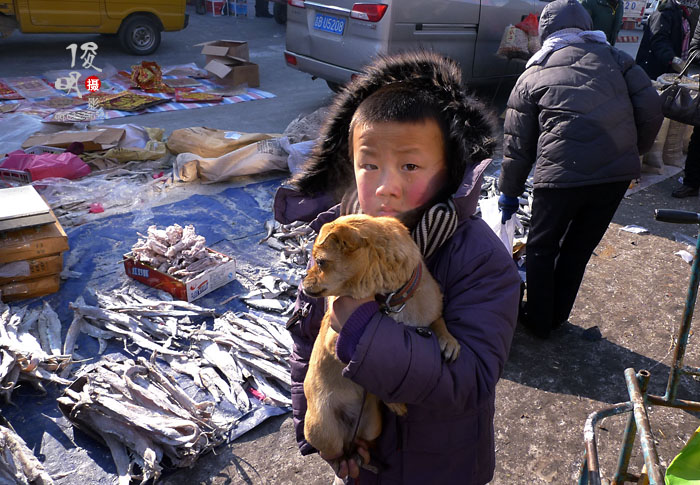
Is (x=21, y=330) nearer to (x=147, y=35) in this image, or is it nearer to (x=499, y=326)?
(x=499, y=326)

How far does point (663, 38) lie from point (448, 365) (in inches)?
385

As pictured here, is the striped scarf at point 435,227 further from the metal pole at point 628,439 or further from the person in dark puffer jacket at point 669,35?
the person in dark puffer jacket at point 669,35

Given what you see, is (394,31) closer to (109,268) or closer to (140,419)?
(109,268)

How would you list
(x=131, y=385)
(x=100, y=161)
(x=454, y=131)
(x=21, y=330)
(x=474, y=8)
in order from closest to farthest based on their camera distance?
(x=454, y=131)
(x=131, y=385)
(x=21, y=330)
(x=100, y=161)
(x=474, y=8)

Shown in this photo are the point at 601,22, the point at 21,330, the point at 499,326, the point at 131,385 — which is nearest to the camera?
the point at 499,326

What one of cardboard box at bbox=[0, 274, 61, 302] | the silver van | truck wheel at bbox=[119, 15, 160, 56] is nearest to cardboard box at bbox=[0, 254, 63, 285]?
cardboard box at bbox=[0, 274, 61, 302]

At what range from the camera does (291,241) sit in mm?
5895

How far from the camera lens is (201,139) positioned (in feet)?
24.0

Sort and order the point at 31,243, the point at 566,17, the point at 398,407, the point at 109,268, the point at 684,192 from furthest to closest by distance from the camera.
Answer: the point at 684,192
the point at 109,268
the point at 31,243
the point at 566,17
the point at 398,407

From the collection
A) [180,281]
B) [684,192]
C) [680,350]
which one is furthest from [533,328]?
[684,192]

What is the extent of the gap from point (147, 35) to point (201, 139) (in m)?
7.49

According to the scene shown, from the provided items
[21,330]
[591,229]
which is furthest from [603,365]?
[21,330]

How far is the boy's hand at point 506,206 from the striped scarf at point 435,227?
3031mm

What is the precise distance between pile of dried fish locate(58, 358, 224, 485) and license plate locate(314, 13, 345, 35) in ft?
22.5
